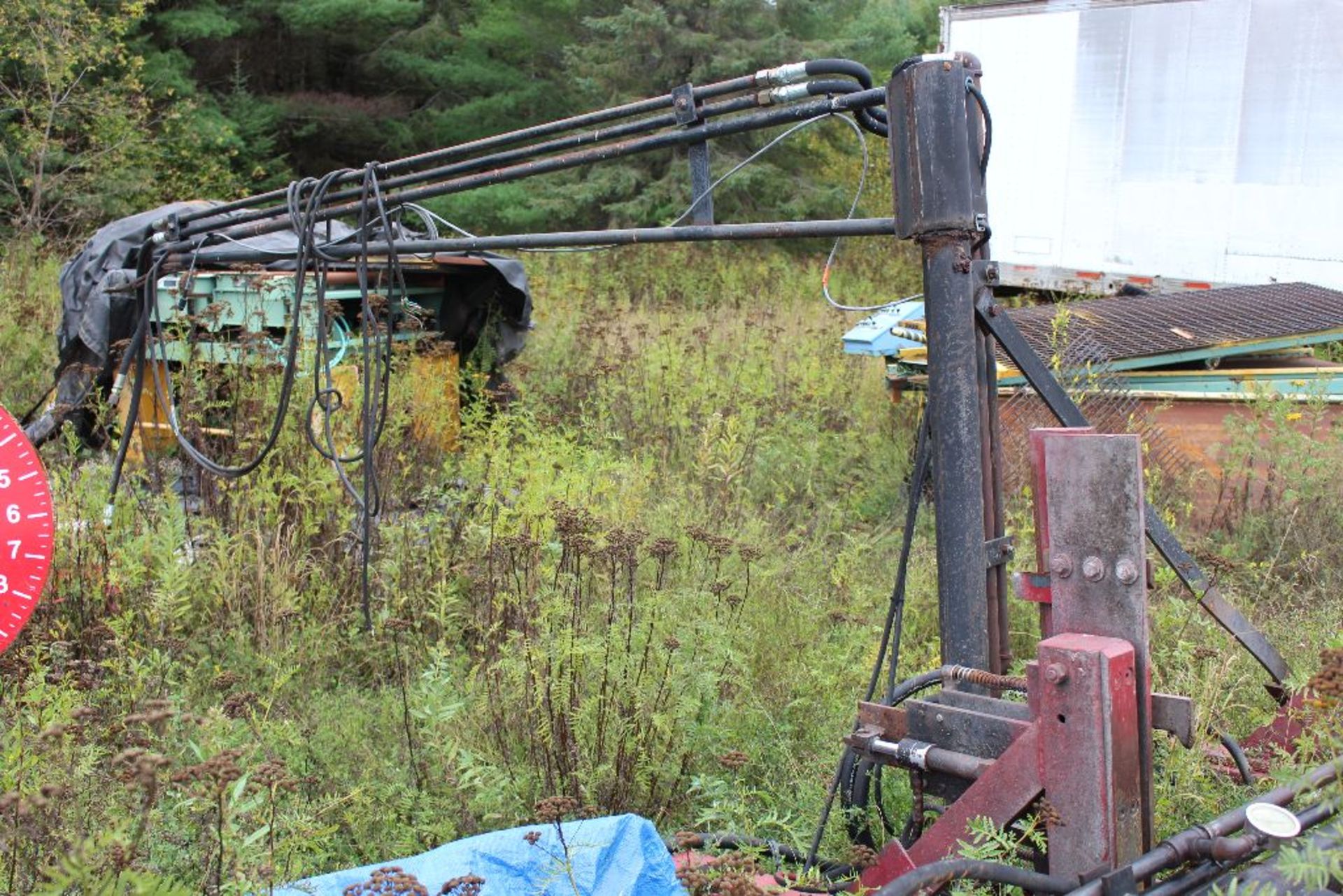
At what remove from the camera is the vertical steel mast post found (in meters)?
2.81

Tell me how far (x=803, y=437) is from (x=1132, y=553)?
5723 millimetres

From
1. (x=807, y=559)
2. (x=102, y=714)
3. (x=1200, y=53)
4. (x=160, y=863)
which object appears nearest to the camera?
(x=160, y=863)

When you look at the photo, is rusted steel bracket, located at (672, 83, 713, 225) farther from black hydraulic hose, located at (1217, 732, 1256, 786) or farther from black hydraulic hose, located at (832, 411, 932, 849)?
black hydraulic hose, located at (1217, 732, 1256, 786)

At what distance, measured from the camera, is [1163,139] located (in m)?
12.9

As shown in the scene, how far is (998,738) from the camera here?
8.48 ft

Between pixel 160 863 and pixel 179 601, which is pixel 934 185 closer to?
pixel 160 863

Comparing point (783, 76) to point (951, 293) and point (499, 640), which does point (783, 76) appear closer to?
point (951, 293)

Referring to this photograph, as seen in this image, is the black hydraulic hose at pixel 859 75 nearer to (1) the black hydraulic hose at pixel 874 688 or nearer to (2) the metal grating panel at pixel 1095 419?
(1) the black hydraulic hose at pixel 874 688

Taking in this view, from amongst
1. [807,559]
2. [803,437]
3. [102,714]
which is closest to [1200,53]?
[803,437]

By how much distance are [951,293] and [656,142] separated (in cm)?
111

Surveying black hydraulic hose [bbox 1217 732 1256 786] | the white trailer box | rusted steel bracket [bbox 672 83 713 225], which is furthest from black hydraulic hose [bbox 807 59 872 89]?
the white trailer box

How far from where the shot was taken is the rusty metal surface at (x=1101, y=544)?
2328 millimetres

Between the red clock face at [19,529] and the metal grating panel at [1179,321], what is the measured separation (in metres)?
4.66

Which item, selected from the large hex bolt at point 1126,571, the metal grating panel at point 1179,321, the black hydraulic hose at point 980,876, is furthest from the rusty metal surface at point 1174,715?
the metal grating panel at point 1179,321
